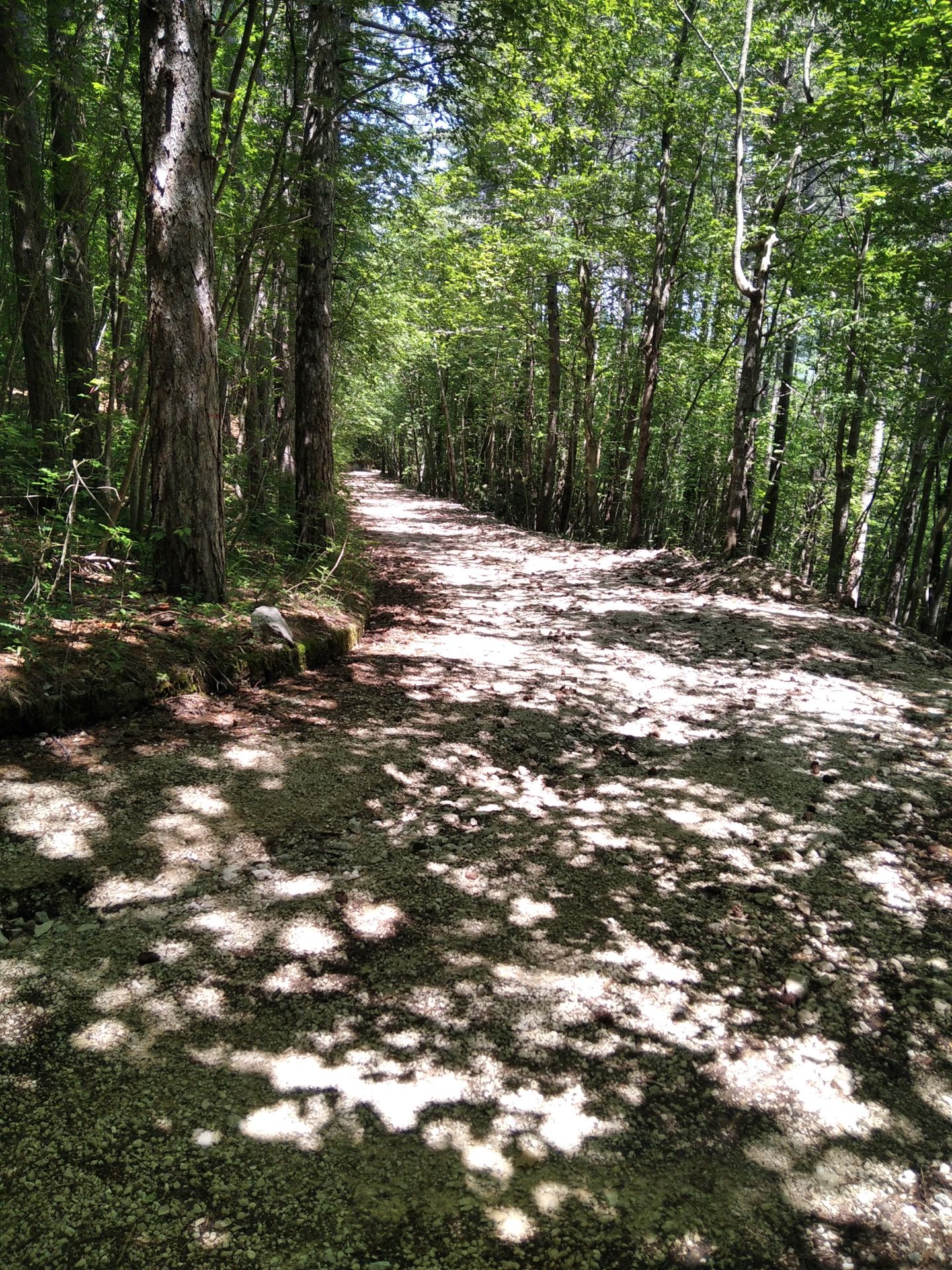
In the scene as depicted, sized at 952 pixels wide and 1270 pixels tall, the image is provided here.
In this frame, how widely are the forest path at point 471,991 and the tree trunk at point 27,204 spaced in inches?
189

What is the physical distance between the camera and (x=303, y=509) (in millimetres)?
7910

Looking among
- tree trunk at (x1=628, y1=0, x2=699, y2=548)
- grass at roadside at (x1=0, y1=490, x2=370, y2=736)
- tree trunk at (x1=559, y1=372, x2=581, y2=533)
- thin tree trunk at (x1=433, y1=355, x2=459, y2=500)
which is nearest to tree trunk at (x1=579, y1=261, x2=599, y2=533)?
tree trunk at (x1=559, y1=372, x2=581, y2=533)

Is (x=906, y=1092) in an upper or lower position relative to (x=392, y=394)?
lower

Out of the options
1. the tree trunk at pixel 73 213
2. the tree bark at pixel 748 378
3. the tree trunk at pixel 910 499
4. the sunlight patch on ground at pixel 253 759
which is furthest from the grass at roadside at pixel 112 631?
the tree trunk at pixel 910 499

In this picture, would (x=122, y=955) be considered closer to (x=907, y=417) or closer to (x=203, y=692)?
(x=203, y=692)

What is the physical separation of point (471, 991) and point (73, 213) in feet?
22.8

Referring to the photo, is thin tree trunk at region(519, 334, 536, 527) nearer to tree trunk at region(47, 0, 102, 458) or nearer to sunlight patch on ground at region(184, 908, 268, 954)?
tree trunk at region(47, 0, 102, 458)

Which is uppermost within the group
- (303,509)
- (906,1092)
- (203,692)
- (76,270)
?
(76,270)

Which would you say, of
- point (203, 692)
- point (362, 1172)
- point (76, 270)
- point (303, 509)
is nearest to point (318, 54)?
point (76, 270)

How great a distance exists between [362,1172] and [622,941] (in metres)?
1.36

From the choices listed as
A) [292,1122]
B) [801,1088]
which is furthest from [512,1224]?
[801,1088]

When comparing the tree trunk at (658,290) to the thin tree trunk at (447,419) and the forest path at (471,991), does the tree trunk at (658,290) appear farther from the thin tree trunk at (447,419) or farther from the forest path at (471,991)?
the thin tree trunk at (447,419)

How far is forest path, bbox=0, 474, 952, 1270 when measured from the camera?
1.71 metres

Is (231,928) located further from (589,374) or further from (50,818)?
(589,374)
